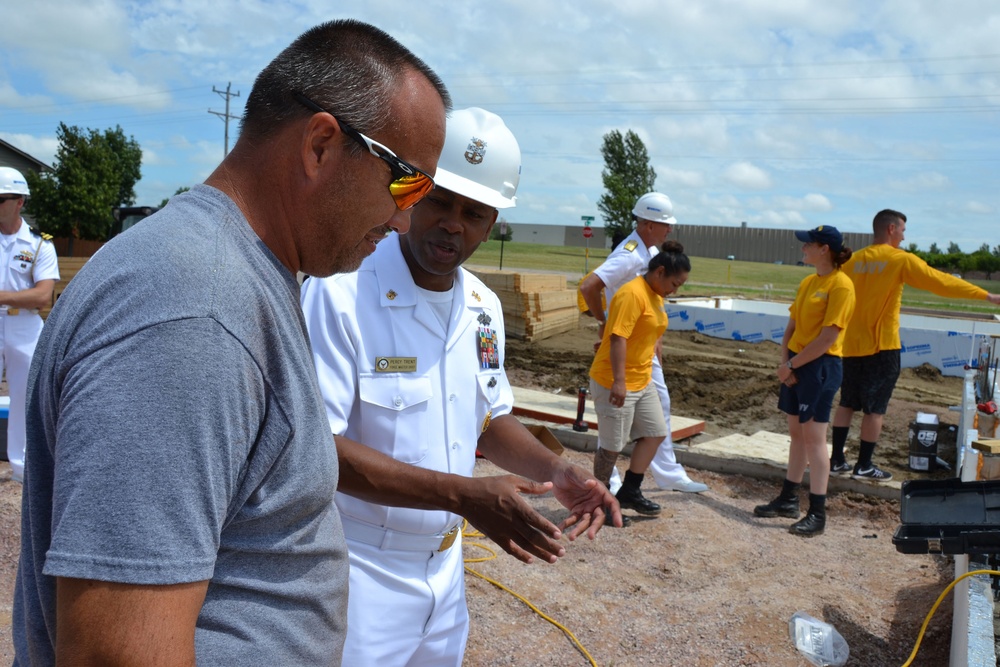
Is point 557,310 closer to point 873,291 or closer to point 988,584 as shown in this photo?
→ point 873,291

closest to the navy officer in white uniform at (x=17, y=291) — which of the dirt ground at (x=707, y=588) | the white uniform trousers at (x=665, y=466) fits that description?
the dirt ground at (x=707, y=588)

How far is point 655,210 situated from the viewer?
668 centimetres

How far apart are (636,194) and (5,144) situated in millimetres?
41250

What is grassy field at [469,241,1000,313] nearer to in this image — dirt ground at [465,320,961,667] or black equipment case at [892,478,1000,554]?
dirt ground at [465,320,961,667]

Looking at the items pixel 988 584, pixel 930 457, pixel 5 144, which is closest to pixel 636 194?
pixel 5 144

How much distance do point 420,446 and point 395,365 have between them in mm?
237

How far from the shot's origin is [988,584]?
140 inches

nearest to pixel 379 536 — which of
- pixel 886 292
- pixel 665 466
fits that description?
pixel 665 466

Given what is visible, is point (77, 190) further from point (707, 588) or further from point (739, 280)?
point (707, 588)

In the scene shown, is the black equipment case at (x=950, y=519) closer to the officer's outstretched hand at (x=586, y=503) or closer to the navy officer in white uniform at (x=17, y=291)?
the officer's outstretched hand at (x=586, y=503)

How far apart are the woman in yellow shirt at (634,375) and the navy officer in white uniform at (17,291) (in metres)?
4.35

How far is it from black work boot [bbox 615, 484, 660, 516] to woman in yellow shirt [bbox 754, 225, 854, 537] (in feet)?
3.51

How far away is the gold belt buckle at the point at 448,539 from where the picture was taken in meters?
2.22

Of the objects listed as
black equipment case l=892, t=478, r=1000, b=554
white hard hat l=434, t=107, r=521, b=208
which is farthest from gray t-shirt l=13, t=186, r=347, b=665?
black equipment case l=892, t=478, r=1000, b=554
